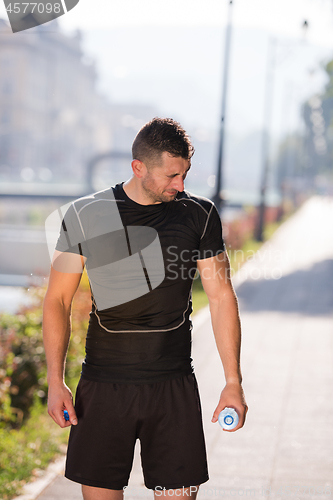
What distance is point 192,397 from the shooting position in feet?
7.57

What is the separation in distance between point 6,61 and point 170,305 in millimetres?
76790

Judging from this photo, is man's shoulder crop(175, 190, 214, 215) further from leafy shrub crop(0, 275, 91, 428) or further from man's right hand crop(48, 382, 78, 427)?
leafy shrub crop(0, 275, 91, 428)

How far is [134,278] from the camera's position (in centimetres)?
224

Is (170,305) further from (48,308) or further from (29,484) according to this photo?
(29,484)

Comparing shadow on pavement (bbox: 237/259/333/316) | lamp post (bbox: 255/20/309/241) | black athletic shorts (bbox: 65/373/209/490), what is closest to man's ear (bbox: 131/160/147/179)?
black athletic shorts (bbox: 65/373/209/490)

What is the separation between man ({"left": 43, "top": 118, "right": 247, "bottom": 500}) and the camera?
87.8 inches

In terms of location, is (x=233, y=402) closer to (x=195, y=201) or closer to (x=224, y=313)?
(x=224, y=313)

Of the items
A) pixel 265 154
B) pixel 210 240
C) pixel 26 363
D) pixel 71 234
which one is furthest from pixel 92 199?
pixel 265 154

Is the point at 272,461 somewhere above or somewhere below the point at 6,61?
below

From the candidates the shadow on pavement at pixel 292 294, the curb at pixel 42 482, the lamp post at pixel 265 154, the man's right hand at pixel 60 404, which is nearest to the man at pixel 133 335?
the man's right hand at pixel 60 404

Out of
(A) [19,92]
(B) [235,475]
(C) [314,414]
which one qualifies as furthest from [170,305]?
(A) [19,92]

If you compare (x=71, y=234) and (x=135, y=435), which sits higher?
(x=71, y=234)

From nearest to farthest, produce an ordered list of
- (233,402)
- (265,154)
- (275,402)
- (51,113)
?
(233,402) < (275,402) < (265,154) < (51,113)

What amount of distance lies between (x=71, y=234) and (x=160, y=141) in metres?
0.48
